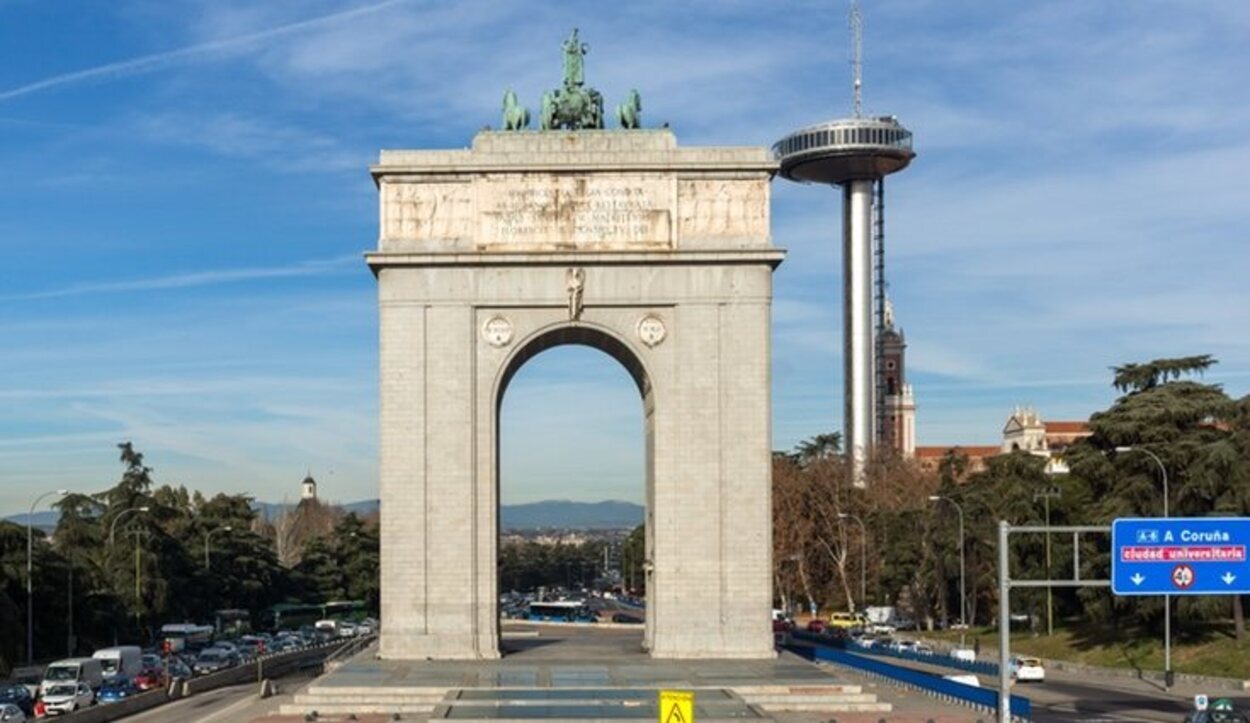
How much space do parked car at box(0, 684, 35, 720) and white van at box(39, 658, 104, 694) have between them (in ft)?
1.75

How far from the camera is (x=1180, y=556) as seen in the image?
118 ft

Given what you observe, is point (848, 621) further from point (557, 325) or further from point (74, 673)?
point (74, 673)

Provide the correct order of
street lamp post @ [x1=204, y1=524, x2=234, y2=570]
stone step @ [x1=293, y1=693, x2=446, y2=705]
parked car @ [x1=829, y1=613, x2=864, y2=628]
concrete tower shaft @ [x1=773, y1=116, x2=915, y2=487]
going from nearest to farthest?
stone step @ [x1=293, y1=693, x2=446, y2=705] < parked car @ [x1=829, y1=613, x2=864, y2=628] < street lamp post @ [x1=204, y1=524, x2=234, y2=570] < concrete tower shaft @ [x1=773, y1=116, x2=915, y2=487]

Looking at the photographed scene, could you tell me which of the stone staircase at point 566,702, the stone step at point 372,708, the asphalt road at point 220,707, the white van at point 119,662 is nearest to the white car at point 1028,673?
the stone staircase at point 566,702

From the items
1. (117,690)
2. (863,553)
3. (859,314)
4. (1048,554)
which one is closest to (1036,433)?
(859,314)

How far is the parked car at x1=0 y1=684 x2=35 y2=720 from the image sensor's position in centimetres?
5269

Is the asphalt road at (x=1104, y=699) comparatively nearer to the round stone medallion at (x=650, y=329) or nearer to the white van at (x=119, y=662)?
the round stone medallion at (x=650, y=329)

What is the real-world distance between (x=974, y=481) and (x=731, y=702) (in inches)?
2298

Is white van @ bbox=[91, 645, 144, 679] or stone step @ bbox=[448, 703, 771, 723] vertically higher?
stone step @ bbox=[448, 703, 771, 723]

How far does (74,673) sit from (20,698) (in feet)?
16.9

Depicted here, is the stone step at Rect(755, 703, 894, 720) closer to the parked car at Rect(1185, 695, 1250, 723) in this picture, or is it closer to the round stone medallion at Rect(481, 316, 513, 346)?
the parked car at Rect(1185, 695, 1250, 723)

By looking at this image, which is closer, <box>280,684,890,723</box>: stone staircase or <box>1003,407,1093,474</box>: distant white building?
<box>280,684,890,723</box>: stone staircase

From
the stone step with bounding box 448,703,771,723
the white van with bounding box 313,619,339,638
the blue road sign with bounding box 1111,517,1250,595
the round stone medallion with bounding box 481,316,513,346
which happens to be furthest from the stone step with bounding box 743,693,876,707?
the white van with bounding box 313,619,339,638

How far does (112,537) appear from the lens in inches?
3509
